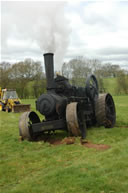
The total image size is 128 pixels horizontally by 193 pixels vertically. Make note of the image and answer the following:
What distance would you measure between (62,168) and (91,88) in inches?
184

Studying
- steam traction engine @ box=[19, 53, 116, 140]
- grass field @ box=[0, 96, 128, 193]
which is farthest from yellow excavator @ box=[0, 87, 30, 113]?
grass field @ box=[0, 96, 128, 193]

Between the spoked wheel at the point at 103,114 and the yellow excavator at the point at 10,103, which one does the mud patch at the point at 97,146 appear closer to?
the spoked wheel at the point at 103,114

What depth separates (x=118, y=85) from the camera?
45.5 metres

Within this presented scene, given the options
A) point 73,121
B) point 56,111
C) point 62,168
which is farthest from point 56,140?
point 62,168

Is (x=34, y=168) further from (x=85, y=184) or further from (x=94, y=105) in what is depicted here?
(x=94, y=105)

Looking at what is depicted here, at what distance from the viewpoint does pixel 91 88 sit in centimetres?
820

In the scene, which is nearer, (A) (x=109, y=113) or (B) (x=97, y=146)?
(B) (x=97, y=146)

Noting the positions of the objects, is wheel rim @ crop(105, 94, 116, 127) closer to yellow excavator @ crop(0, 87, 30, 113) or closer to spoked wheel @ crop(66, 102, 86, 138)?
spoked wheel @ crop(66, 102, 86, 138)

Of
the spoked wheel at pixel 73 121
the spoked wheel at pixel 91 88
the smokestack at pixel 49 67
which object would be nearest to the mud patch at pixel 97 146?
the spoked wheel at pixel 73 121

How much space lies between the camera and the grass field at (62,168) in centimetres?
319

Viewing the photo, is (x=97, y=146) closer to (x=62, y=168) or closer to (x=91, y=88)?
(x=62, y=168)

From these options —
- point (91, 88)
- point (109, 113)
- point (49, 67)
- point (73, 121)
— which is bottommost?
point (109, 113)

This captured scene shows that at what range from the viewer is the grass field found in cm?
319

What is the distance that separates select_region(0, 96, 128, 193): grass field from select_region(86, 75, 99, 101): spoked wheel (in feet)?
7.43
